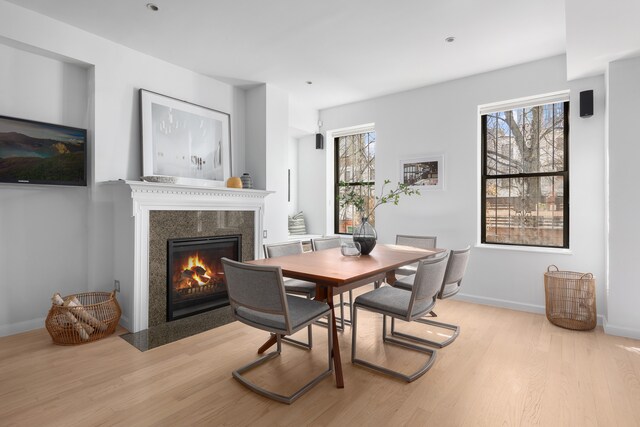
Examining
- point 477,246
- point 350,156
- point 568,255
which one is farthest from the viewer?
point 350,156

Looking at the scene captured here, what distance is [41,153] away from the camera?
291 centimetres

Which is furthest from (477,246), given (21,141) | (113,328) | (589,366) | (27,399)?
(21,141)

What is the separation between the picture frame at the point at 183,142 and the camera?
11.3 feet

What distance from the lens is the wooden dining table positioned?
205 centimetres

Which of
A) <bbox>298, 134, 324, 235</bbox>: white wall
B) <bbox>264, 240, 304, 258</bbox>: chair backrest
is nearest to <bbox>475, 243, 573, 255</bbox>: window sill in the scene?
<bbox>264, 240, 304, 258</bbox>: chair backrest

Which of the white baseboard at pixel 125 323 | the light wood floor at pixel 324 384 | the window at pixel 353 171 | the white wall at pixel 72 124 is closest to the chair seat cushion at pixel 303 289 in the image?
the light wood floor at pixel 324 384

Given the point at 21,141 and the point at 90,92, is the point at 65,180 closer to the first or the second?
the point at 21,141

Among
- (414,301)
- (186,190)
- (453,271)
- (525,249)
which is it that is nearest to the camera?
(414,301)

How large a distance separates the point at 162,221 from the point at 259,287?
1837 millimetres

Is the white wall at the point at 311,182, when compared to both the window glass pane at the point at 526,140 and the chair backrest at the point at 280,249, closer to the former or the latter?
the chair backrest at the point at 280,249

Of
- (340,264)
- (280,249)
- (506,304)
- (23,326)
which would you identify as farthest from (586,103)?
(23,326)

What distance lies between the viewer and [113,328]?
Answer: 9.85 ft

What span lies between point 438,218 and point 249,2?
10.3ft

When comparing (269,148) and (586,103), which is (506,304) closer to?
(586,103)
